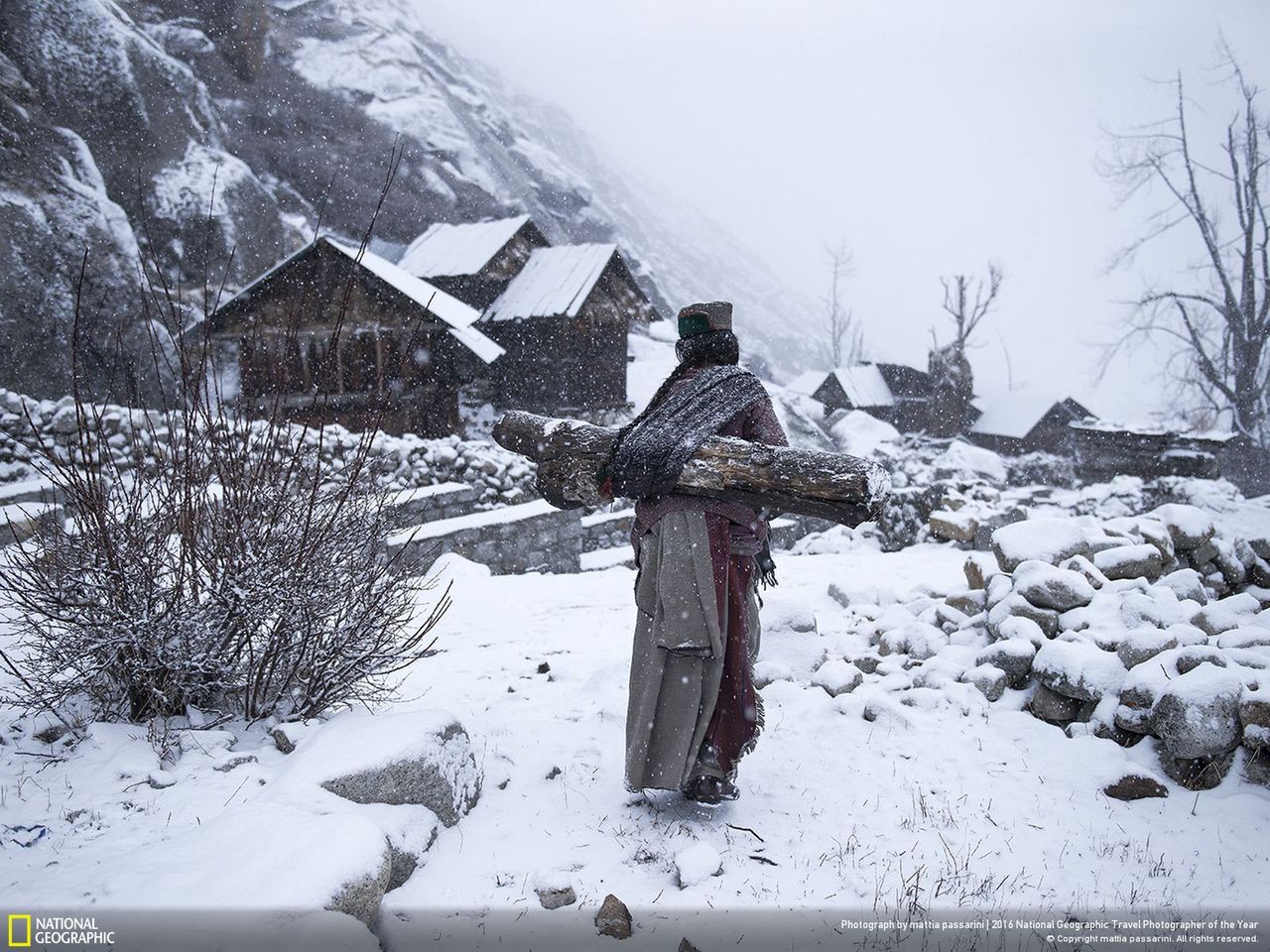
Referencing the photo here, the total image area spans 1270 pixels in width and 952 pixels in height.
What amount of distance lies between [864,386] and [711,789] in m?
34.6

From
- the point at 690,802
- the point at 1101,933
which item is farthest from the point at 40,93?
the point at 1101,933

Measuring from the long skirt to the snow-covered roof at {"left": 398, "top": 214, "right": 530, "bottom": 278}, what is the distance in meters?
19.3

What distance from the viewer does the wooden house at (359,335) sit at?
14.3 m

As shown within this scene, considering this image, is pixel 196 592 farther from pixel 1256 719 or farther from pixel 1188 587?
pixel 1188 587

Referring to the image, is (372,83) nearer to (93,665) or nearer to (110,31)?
(110,31)

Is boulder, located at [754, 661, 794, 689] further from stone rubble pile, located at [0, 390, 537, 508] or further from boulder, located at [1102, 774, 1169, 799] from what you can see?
stone rubble pile, located at [0, 390, 537, 508]

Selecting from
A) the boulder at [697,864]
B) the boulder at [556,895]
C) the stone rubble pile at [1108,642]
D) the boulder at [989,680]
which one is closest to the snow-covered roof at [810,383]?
the stone rubble pile at [1108,642]

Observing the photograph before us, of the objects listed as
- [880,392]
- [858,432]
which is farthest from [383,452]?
[880,392]

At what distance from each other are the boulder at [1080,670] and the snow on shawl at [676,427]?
8.68ft

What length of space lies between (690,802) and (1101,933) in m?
1.53

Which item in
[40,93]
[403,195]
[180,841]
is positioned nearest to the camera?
[180,841]

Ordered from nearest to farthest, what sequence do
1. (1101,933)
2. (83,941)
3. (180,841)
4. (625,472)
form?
(83,941) < (180,841) < (1101,933) < (625,472)

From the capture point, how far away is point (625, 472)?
278 cm

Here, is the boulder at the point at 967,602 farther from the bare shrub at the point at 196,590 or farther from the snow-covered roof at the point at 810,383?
the snow-covered roof at the point at 810,383
